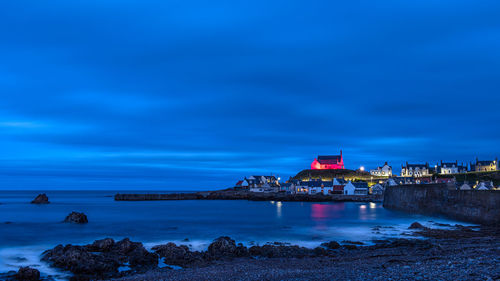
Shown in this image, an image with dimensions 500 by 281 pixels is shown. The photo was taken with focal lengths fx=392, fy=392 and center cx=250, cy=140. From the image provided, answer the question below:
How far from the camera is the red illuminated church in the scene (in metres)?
155

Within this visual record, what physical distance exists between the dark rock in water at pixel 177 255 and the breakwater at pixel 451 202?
2637cm

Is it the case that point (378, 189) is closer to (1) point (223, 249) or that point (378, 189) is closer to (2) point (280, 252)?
(2) point (280, 252)

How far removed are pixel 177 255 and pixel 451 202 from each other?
31.8 m

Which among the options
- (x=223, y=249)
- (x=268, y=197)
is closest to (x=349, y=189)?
(x=268, y=197)

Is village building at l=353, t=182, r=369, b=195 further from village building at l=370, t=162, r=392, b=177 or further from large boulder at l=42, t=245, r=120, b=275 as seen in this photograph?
large boulder at l=42, t=245, r=120, b=275

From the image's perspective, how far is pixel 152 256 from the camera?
20.3 meters

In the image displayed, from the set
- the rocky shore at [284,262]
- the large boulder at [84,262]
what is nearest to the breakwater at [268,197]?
the rocky shore at [284,262]

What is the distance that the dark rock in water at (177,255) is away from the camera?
1983cm

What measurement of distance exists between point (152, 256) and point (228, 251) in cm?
423

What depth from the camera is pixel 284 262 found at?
19109mm

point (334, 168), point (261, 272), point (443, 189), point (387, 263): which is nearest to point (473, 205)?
point (443, 189)

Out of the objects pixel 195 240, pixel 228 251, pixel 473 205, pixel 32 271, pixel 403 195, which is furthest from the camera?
pixel 403 195

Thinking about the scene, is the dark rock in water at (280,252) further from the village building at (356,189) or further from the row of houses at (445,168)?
the row of houses at (445,168)

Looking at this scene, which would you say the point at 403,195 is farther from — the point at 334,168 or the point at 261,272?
the point at 334,168
